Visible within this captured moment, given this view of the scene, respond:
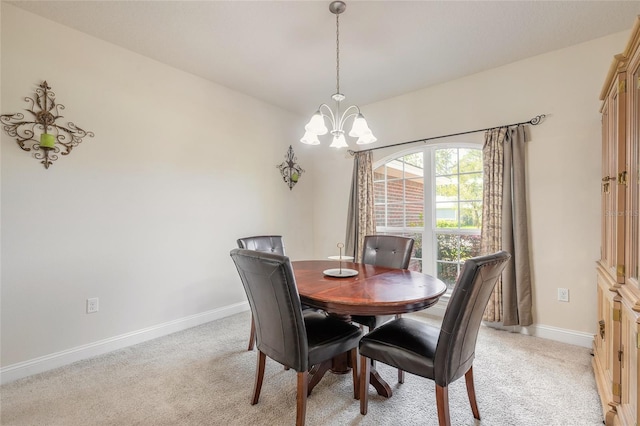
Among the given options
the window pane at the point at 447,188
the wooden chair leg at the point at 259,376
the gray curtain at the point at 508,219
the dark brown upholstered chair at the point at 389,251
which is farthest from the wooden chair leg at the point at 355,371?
the window pane at the point at 447,188

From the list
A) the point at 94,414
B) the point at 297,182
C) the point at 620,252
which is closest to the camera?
the point at 620,252

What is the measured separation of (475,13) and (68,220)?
353cm

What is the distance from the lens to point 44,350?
226 centimetres

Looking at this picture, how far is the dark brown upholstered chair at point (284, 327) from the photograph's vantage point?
4.81 feet

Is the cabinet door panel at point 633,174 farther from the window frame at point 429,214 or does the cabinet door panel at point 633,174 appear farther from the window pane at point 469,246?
the window frame at point 429,214

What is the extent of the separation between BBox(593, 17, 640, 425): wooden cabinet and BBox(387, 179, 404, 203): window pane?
202cm

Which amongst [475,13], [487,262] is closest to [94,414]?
[487,262]

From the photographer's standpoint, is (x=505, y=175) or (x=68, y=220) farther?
(x=505, y=175)

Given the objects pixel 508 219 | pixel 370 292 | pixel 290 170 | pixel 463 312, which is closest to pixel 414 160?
pixel 508 219

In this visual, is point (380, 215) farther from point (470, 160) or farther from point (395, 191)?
point (470, 160)

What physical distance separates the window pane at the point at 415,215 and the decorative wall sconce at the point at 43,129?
11.2ft

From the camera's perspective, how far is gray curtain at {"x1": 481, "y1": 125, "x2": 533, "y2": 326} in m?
2.79

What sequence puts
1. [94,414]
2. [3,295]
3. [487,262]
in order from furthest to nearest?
[3,295]
[94,414]
[487,262]

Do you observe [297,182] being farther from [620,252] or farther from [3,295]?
[620,252]
